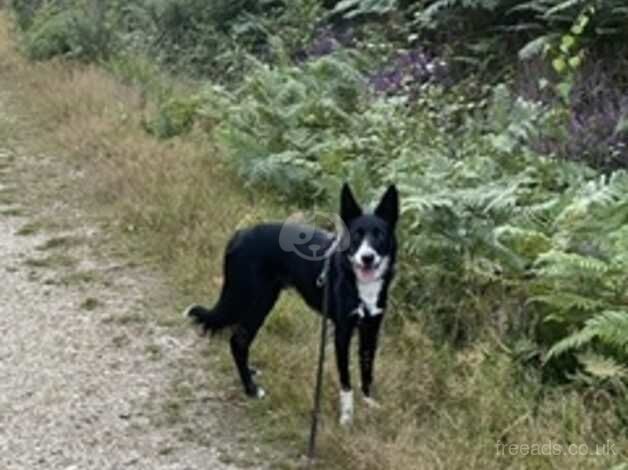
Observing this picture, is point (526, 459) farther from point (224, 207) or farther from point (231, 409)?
point (224, 207)

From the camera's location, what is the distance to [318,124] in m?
8.50

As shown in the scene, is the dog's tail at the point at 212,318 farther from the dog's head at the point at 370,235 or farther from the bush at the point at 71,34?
the bush at the point at 71,34

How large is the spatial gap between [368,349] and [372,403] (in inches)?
10.6

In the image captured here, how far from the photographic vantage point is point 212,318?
505 cm

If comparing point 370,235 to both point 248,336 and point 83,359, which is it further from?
point 83,359

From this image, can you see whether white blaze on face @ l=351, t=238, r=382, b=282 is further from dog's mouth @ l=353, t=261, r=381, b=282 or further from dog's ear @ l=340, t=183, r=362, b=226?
dog's ear @ l=340, t=183, r=362, b=226

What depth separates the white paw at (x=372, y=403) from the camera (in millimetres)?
4574

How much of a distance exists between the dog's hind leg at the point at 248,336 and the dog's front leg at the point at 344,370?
0.51 m

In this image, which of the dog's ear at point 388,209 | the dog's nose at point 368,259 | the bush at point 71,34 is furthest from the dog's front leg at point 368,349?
the bush at point 71,34

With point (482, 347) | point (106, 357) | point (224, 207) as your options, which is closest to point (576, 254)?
point (482, 347)

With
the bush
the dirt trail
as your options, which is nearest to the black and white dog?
the dirt trail

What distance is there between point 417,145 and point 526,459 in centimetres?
386

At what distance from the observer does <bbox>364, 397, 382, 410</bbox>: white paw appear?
15.0 ft

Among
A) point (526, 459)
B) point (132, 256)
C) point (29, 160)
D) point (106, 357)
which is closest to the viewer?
point (526, 459)
